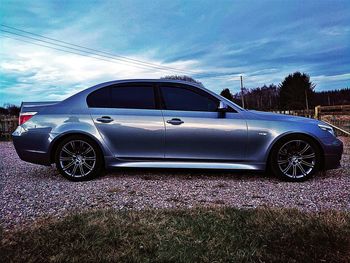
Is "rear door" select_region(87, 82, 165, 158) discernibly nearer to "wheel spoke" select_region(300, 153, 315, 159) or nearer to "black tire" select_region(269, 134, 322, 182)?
"black tire" select_region(269, 134, 322, 182)

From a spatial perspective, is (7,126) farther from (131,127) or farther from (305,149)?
(305,149)

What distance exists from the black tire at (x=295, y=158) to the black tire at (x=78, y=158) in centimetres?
263

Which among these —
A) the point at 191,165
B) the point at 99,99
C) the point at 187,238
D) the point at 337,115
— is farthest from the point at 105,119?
the point at 337,115

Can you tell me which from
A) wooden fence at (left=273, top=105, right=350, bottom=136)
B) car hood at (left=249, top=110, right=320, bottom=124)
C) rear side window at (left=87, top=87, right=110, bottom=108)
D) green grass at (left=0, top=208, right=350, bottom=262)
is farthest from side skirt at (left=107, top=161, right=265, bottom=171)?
wooden fence at (left=273, top=105, right=350, bottom=136)

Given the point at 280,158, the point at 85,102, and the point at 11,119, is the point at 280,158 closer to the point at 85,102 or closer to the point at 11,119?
the point at 85,102

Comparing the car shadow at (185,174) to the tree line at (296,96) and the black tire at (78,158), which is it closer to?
the black tire at (78,158)

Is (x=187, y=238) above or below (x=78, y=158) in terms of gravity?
below

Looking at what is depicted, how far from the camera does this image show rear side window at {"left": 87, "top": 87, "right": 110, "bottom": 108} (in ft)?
18.0

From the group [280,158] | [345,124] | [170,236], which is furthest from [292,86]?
[170,236]

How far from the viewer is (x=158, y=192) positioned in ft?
15.0

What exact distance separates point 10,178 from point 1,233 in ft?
9.28

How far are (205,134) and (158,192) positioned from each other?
1.18 metres

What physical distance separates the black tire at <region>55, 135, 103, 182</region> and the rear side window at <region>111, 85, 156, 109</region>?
0.72 meters

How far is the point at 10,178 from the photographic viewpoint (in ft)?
18.7
